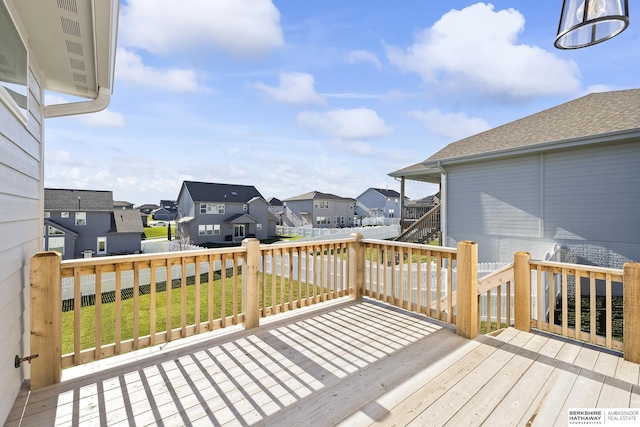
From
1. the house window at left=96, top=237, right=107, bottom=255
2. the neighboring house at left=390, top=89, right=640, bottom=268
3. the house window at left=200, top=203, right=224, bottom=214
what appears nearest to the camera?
the neighboring house at left=390, top=89, right=640, bottom=268

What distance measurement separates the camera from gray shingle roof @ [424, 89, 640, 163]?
753 cm

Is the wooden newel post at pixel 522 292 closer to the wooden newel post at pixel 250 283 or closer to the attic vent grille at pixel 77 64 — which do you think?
the wooden newel post at pixel 250 283

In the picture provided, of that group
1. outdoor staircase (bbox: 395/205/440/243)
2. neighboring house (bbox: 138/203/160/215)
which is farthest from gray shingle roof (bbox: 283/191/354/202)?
neighboring house (bbox: 138/203/160/215)

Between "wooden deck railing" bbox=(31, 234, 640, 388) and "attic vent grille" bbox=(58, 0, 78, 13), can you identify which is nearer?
"attic vent grille" bbox=(58, 0, 78, 13)

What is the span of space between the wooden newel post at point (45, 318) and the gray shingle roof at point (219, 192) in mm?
24373

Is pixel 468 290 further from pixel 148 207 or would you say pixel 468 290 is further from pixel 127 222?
pixel 148 207

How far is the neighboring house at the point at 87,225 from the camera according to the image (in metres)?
20.1

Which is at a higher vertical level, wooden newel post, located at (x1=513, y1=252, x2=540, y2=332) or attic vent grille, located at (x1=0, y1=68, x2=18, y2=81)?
attic vent grille, located at (x1=0, y1=68, x2=18, y2=81)

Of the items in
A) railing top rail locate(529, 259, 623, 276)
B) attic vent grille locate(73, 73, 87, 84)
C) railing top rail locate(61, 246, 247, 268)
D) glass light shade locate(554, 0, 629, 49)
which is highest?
attic vent grille locate(73, 73, 87, 84)

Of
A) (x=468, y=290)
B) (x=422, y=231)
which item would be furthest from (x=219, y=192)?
(x=468, y=290)

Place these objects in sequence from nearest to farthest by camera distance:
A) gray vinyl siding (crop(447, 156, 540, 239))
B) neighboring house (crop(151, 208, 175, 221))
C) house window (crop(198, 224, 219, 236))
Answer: gray vinyl siding (crop(447, 156, 540, 239)) → house window (crop(198, 224, 219, 236)) → neighboring house (crop(151, 208, 175, 221))

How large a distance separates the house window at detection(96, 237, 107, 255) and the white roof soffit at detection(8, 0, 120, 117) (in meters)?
22.7

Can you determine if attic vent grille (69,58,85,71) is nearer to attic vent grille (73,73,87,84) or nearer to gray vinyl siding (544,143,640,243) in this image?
attic vent grille (73,73,87,84)

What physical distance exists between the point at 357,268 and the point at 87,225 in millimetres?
24441
